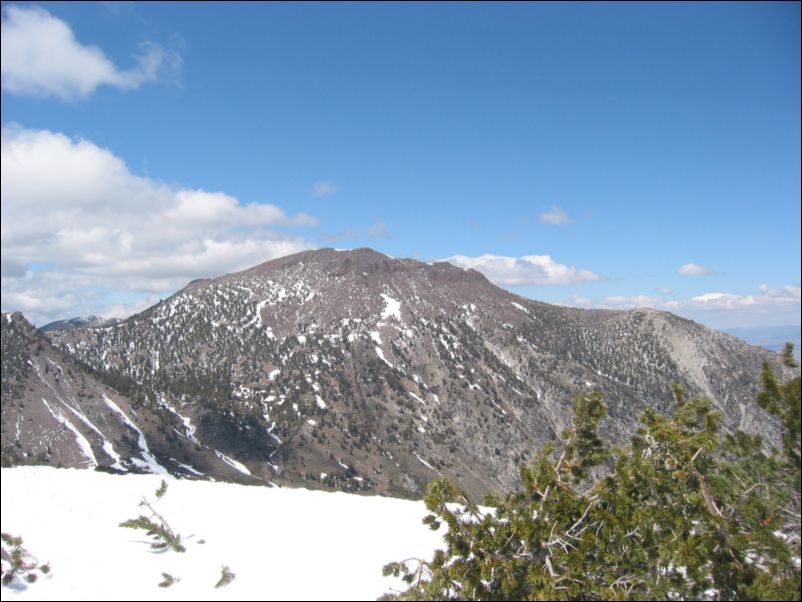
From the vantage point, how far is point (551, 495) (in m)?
10.6

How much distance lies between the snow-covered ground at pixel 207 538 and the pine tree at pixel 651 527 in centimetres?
311

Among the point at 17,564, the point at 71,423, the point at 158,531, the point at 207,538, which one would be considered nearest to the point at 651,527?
the point at 207,538

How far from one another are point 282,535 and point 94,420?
192059 mm

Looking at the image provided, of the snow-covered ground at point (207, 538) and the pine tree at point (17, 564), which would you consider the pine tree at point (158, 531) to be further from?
the pine tree at point (17, 564)

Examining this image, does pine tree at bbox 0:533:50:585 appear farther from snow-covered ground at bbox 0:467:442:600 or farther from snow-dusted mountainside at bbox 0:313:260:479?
snow-dusted mountainside at bbox 0:313:260:479

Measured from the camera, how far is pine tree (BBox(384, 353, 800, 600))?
29.8ft

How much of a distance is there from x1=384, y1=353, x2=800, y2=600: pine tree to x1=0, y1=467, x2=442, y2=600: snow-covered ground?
3.11 meters

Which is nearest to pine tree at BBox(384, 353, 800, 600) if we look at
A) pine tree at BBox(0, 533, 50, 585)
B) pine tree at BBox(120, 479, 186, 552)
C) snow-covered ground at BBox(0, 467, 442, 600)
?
snow-covered ground at BBox(0, 467, 442, 600)

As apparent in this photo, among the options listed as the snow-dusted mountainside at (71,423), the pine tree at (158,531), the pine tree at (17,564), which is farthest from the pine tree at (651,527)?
the snow-dusted mountainside at (71,423)

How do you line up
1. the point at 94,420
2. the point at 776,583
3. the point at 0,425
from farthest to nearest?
the point at 94,420, the point at 0,425, the point at 776,583

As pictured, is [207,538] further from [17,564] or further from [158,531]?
[17,564]

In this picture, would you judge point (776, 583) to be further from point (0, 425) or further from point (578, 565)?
point (0, 425)

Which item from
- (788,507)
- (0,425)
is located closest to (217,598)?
(788,507)

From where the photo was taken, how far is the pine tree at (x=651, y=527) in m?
9.09
